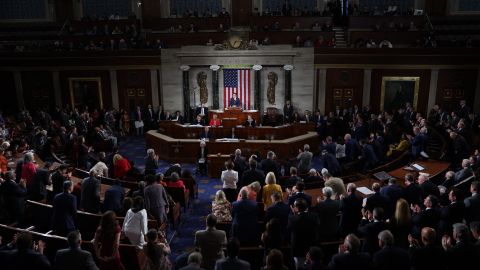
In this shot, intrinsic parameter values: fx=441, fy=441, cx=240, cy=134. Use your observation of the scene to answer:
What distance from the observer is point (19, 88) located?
70.8ft

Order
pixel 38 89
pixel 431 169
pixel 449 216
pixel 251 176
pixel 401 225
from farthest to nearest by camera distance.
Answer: pixel 38 89 → pixel 431 169 → pixel 251 176 → pixel 449 216 → pixel 401 225

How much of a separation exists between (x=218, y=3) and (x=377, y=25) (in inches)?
319

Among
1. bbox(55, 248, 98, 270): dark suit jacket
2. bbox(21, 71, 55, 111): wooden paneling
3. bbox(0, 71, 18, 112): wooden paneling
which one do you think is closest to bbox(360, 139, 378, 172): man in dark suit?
bbox(55, 248, 98, 270): dark suit jacket

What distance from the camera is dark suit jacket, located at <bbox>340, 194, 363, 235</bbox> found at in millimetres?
6902

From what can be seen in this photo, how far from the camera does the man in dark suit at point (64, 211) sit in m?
6.84

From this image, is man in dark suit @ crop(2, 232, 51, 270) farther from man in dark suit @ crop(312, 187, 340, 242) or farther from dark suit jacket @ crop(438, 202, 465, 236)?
dark suit jacket @ crop(438, 202, 465, 236)

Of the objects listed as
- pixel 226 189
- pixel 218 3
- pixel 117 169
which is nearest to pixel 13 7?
pixel 218 3

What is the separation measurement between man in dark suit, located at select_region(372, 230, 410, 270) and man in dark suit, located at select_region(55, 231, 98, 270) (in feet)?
10.8

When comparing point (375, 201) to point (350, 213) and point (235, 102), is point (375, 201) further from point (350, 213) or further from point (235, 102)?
point (235, 102)

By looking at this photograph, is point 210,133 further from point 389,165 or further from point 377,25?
point 377,25

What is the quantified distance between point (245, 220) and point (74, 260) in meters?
2.57

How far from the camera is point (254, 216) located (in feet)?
22.0

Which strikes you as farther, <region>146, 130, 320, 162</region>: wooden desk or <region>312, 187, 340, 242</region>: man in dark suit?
<region>146, 130, 320, 162</region>: wooden desk

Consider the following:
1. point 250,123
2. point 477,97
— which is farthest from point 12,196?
point 477,97
